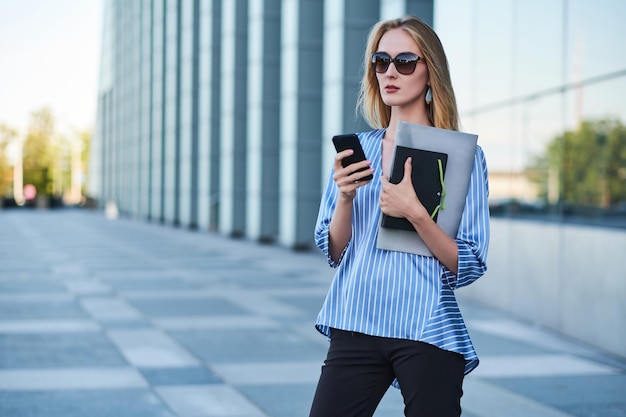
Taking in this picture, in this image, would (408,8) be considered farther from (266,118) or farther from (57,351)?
(266,118)

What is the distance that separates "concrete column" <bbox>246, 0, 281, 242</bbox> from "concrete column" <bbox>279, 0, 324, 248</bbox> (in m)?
3.19

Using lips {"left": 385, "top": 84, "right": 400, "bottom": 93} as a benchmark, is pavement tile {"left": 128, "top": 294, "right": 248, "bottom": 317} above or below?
below

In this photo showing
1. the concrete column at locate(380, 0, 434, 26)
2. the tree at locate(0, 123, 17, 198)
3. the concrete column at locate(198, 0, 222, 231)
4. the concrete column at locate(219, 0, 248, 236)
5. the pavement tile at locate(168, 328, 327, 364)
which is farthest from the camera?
the tree at locate(0, 123, 17, 198)

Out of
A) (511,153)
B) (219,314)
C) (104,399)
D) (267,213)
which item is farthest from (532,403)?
(267,213)

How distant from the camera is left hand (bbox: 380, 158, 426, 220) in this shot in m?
2.82

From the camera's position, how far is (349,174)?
2906mm

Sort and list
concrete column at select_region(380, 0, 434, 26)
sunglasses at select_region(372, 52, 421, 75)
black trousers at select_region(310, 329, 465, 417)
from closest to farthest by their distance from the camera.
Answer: black trousers at select_region(310, 329, 465, 417), sunglasses at select_region(372, 52, 421, 75), concrete column at select_region(380, 0, 434, 26)

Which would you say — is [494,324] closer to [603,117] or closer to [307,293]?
[603,117]

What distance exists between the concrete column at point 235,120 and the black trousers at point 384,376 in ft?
87.3

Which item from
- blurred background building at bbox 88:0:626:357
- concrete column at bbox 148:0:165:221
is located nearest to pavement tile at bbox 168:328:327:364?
blurred background building at bbox 88:0:626:357

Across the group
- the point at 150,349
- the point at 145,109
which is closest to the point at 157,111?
the point at 145,109

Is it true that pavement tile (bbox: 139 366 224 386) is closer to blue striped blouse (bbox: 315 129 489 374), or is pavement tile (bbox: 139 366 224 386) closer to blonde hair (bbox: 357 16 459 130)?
blue striped blouse (bbox: 315 129 489 374)

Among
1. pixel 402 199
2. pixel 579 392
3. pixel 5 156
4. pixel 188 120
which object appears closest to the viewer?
pixel 402 199

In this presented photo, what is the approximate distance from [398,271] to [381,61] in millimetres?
667
